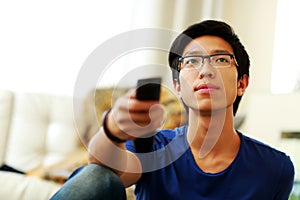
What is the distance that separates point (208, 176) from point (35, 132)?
3.58ft

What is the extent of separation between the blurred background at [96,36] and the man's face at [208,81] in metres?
1.00

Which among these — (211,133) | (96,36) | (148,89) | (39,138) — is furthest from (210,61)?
(96,36)

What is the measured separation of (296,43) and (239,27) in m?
0.30

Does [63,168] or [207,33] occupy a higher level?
[207,33]

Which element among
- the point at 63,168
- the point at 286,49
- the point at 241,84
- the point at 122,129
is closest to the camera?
the point at 122,129

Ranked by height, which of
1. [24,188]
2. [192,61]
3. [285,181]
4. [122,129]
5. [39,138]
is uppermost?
[192,61]

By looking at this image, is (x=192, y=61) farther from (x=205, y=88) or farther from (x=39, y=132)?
(x=39, y=132)

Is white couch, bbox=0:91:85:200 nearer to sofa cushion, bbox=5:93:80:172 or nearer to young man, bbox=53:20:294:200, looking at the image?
sofa cushion, bbox=5:93:80:172

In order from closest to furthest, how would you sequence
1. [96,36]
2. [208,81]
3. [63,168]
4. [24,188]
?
[208,81]
[24,188]
[63,168]
[96,36]

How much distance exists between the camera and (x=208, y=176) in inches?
35.3

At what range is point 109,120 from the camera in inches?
25.1

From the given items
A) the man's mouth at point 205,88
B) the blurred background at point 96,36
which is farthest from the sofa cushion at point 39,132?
the man's mouth at point 205,88

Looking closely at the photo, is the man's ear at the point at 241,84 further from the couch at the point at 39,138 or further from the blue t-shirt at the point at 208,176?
the couch at the point at 39,138

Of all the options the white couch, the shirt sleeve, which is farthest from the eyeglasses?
the white couch
